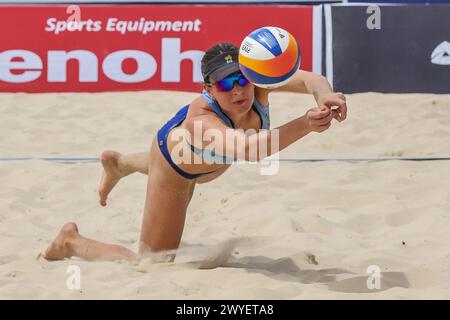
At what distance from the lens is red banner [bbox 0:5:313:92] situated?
825cm

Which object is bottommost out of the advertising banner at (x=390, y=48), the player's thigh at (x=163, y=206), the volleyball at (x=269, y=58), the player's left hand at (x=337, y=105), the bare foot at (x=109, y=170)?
the player's thigh at (x=163, y=206)

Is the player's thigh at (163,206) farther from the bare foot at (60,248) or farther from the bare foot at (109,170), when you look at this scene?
the bare foot at (109,170)

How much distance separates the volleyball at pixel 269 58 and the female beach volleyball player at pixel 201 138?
188 millimetres

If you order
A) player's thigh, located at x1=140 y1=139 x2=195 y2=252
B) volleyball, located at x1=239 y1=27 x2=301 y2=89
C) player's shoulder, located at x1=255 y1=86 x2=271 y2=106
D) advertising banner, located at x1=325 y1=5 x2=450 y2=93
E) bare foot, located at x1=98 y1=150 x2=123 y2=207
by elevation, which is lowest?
player's thigh, located at x1=140 y1=139 x2=195 y2=252

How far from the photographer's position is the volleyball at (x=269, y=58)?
11.8 feet

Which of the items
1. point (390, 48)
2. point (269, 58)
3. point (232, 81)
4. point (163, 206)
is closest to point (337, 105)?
point (269, 58)

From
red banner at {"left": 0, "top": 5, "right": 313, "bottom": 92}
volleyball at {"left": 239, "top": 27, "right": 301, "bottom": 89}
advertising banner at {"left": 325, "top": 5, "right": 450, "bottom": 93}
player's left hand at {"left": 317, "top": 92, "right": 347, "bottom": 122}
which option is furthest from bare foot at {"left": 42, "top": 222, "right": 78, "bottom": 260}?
advertising banner at {"left": 325, "top": 5, "right": 450, "bottom": 93}

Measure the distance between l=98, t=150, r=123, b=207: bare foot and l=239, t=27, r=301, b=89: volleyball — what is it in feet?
4.33

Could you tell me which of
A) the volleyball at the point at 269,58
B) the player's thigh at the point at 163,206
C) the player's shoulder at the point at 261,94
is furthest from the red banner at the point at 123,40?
the volleyball at the point at 269,58

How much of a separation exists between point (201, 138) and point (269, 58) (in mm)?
518

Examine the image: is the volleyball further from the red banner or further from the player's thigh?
the red banner

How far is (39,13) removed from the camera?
8.31 meters

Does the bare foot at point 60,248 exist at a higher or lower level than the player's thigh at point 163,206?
lower
